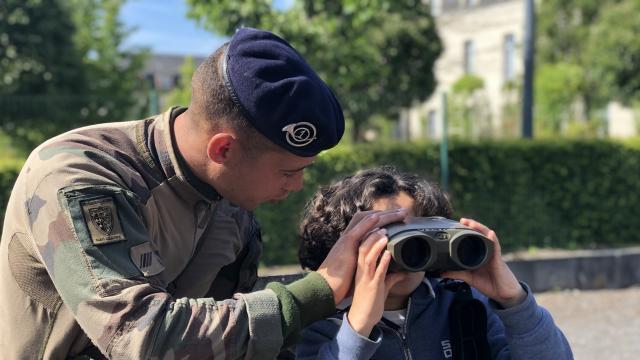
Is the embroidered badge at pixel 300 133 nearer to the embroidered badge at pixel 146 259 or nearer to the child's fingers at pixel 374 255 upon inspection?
the child's fingers at pixel 374 255

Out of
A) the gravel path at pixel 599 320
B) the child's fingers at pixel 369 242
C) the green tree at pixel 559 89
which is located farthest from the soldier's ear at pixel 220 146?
the green tree at pixel 559 89

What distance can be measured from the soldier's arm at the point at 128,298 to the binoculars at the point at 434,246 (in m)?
Result: 0.21

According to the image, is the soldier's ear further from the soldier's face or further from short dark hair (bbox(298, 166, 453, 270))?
short dark hair (bbox(298, 166, 453, 270))

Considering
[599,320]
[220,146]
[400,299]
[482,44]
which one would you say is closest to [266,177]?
[220,146]

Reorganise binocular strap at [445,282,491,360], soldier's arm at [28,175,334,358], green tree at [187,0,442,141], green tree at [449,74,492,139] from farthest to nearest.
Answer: green tree at [449,74,492,139], green tree at [187,0,442,141], binocular strap at [445,282,491,360], soldier's arm at [28,175,334,358]

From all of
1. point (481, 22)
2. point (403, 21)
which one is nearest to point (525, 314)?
point (403, 21)

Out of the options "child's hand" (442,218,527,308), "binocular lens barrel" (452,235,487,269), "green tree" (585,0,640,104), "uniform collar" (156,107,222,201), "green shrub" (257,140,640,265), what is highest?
"green tree" (585,0,640,104)

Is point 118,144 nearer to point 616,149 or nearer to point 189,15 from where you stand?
point 189,15

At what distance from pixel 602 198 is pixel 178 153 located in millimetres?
8033

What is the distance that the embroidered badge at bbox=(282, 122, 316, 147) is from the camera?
1528 millimetres

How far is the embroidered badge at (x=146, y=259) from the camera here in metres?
1.45

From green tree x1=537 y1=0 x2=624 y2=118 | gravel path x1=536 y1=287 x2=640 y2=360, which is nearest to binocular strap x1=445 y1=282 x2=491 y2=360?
gravel path x1=536 y1=287 x2=640 y2=360

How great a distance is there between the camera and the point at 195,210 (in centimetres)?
180

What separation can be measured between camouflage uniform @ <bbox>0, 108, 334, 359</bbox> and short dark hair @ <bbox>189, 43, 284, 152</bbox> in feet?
0.52
